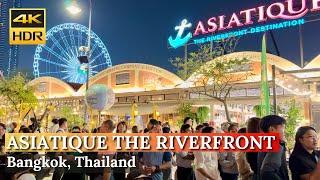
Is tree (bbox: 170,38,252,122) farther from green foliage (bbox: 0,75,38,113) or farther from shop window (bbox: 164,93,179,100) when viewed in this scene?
green foliage (bbox: 0,75,38,113)

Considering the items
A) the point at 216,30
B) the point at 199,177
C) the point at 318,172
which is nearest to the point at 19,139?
the point at 199,177

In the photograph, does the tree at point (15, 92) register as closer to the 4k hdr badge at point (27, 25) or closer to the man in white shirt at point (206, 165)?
the 4k hdr badge at point (27, 25)

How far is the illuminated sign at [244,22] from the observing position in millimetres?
23000

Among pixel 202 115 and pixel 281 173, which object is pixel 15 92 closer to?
pixel 202 115

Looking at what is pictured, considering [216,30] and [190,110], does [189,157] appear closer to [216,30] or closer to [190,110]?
[190,110]

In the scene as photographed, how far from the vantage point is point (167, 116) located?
96.1ft

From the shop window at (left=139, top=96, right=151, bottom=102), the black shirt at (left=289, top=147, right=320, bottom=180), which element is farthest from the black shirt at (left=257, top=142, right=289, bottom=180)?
the shop window at (left=139, top=96, right=151, bottom=102)

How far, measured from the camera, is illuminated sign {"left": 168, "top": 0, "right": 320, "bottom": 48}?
23.0 metres

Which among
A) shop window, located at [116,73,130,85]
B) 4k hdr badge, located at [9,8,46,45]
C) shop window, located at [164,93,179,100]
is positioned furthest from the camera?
shop window, located at [116,73,130,85]

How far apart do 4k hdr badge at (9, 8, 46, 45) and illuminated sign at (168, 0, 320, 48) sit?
1605 cm

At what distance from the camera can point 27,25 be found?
21.1 ft

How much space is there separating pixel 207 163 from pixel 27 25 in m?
3.48

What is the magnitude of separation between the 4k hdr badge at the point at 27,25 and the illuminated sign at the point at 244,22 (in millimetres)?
16052

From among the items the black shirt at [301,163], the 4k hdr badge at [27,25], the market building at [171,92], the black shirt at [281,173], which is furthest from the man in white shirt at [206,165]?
the market building at [171,92]
